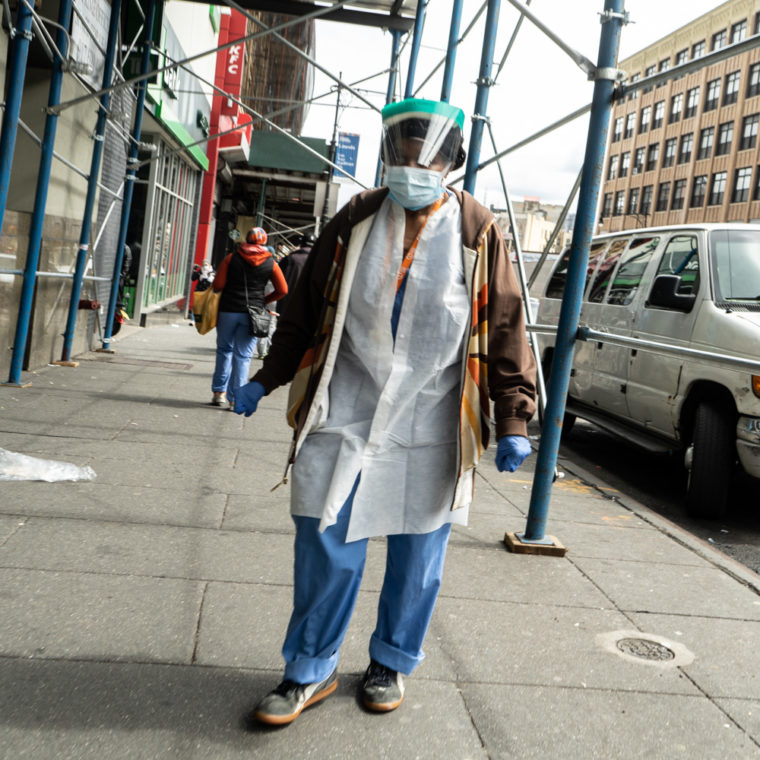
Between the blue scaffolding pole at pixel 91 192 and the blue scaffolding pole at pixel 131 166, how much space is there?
121 centimetres

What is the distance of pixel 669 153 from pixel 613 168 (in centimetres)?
840

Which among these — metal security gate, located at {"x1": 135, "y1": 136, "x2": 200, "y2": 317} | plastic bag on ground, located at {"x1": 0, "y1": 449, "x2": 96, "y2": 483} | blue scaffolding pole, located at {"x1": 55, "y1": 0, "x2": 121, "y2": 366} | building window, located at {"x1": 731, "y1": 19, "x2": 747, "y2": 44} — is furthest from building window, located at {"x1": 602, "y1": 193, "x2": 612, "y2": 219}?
plastic bag on ground, located at {"x1": 0, "y1": 449, "x2": 96, "y2": 483}

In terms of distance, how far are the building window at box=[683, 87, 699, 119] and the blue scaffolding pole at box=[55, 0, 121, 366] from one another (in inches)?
2244

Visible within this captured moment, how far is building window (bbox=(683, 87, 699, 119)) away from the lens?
59.4 m

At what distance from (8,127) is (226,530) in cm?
367

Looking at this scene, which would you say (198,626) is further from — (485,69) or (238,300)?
(238,300)

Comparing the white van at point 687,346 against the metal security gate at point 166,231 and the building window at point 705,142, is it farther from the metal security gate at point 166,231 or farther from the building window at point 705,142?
the building window at point 705,142

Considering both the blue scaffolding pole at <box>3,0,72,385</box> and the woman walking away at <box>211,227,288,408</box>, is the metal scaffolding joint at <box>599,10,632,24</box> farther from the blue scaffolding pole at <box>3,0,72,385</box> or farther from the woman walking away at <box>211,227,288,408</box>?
the blue scaffolding pole at <box>3,0,72,385</box>

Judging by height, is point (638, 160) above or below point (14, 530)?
above

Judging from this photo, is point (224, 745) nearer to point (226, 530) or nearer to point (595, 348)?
point (226, 530)

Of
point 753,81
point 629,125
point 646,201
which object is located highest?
point 629,125

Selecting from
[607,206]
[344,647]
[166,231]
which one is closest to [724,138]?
[607,206]

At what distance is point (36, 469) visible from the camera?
5.09 meters

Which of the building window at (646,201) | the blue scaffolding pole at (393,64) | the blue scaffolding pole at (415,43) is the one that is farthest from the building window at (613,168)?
the blue scaffolding pole at (415,43)
